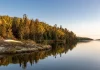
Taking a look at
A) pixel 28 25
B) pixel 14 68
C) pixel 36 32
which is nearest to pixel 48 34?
pixel 36 32

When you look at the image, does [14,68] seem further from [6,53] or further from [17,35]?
[17,35]

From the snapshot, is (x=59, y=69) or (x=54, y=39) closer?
(x=59, y=69)

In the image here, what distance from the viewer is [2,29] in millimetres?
107562

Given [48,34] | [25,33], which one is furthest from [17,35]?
[48,34]

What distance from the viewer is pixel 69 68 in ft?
110

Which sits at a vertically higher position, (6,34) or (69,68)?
(6,34)

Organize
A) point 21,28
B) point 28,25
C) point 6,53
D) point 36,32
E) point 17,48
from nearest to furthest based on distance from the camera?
point 6,53 → point 17,48 → point 21,28 → point 28,25 → point 36,32

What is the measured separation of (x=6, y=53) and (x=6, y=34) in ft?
170

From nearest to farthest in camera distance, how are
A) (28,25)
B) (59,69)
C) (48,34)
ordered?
(59,69) → (28,25) → (48,34)

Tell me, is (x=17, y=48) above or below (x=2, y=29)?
below

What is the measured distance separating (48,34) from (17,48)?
4160 inches

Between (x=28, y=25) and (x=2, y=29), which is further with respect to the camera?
(x=28, y=25)

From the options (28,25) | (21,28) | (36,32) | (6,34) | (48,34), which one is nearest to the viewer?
(6,34)

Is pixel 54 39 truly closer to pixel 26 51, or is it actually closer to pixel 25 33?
pixel 25 33
